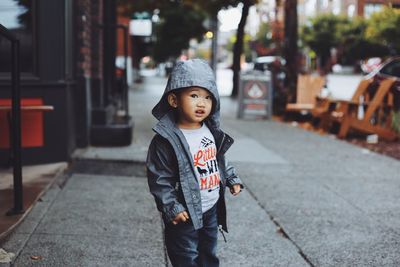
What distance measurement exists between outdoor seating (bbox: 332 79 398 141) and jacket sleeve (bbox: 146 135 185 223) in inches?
313

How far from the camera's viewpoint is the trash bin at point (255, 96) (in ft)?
46.4

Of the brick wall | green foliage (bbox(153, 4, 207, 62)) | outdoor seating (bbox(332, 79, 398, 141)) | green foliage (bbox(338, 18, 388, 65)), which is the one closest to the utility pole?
outdoor seating (bbox(332, 79, 398, 141))

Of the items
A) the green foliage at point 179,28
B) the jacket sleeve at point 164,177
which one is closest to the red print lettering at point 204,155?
the jacket sleeve at point 164,177

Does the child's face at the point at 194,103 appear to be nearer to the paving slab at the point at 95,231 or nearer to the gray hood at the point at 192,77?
the gray hood at the point at 192,77

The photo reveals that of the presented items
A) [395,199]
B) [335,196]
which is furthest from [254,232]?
[395,199]

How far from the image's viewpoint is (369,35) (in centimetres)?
4859

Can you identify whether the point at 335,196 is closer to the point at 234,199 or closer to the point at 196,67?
the point at 234,199

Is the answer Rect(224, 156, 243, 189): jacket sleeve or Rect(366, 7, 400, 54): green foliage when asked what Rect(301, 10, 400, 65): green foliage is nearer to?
Rect(366, 7, 400, 54): green foliage

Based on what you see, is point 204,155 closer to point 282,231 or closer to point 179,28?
point 282,231

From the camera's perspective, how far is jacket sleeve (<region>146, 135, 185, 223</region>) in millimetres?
2899

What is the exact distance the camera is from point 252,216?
527 cm

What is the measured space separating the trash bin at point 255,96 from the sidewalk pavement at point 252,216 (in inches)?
223

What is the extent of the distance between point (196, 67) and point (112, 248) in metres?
1.76

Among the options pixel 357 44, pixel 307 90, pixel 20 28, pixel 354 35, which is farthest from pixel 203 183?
pixel 354 35
